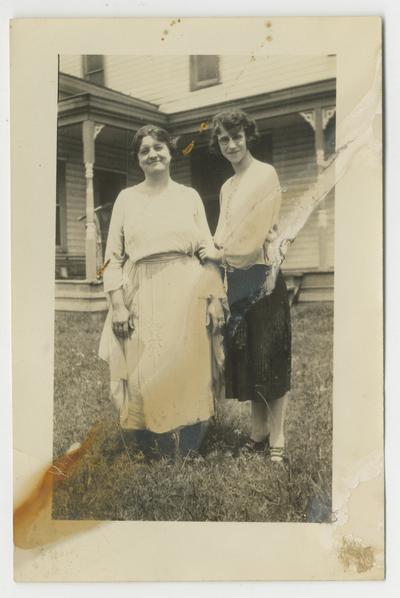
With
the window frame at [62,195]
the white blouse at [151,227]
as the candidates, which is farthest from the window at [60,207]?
the white blouse at [151,227]

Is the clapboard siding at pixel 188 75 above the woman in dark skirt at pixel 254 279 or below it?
above

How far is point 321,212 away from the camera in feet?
7.59

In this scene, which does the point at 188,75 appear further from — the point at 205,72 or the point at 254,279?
the point at 254,279

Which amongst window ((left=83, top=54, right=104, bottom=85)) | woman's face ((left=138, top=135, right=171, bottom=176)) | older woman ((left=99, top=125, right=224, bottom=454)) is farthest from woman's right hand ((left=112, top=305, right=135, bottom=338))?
window ((left=83, top=54, right=104, bottom=85))

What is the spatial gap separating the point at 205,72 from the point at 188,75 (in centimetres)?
7

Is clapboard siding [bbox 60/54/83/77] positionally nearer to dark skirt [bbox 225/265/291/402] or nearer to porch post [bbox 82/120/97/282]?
porch post [bbox 82/120/97/282]

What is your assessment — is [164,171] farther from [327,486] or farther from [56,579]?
[56,579]

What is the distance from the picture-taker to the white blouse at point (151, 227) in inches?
91.7

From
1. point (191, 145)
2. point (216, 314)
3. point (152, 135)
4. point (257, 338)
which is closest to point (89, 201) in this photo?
point (152, 135)

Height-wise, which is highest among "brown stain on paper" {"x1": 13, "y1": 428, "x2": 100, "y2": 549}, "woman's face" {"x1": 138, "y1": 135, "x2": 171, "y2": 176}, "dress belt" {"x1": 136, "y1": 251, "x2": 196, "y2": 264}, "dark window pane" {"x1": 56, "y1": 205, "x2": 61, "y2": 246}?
"woman's face" {"x1": 138, "y1": 135, "x2": 171, "y2": 176}

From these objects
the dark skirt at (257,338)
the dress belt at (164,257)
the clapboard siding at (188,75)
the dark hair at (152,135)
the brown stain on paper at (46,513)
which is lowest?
the brown stain on paper at (46,513)

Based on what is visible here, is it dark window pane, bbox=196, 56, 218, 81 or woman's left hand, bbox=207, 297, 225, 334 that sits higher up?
dark window pane, bbox=196, 56, 218, 81

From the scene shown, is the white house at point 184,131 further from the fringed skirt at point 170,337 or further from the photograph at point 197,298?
the fringed skirt at point 170,337

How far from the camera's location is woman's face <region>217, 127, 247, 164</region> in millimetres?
2314
